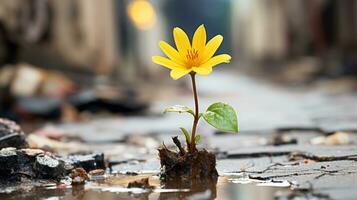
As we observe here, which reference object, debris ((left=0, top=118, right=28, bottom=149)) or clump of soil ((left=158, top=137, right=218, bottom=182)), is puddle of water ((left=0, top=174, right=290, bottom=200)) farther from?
debris ((left=0, top=118, right=28, bottom=149))

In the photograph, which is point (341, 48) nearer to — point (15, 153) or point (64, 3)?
point (64, 3)

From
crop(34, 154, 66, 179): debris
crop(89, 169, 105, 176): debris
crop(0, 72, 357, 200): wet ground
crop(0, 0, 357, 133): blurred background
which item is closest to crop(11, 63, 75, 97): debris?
crop(0, 0, 357, 133): blurred background

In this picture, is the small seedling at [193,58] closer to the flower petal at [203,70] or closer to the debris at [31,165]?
the flower petal at [203,70]

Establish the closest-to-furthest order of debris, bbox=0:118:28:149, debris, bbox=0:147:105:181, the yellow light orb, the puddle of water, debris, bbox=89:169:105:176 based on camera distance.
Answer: the puddle of water → debris, bbox=0:147:105:181 → debris, bbox=89:169:105:176 → debris, bbox=0:118:28:149 → the yellow light orb

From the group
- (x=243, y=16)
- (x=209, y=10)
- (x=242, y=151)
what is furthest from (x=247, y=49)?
(x=242, y=151)

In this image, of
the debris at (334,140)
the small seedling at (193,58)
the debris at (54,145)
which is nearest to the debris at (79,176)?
the small seedling at (193,58)
